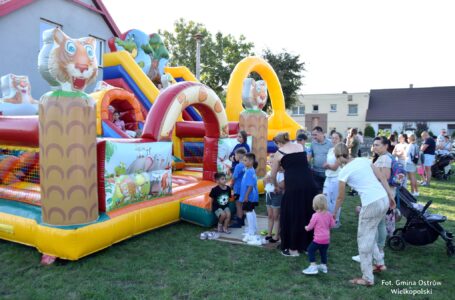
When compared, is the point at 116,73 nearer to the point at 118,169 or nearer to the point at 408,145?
the point at 118,169

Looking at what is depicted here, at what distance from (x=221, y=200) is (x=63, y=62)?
A: 2.63m

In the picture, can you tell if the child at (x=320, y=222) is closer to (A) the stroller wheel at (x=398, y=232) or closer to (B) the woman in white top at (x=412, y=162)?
(A) the stroller wheel at (x=398, y=232)

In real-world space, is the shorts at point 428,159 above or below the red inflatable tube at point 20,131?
below

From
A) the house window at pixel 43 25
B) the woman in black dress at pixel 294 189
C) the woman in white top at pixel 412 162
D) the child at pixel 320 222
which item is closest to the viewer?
the child at pixel 320 222

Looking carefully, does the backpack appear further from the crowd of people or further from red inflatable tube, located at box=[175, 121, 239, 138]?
red inflatable tube, located at box=[175, 121, 239, 138]

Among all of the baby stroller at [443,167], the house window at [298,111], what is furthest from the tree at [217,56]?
the baby stroller at [443,167]

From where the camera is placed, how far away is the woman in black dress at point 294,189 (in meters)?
4.15

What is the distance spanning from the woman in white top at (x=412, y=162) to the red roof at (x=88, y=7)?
9557mm

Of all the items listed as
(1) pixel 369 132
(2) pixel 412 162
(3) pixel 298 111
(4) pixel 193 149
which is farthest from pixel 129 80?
(3) pixel 298 111

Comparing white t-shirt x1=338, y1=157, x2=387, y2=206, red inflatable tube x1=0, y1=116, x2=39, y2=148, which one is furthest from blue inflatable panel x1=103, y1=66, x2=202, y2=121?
white t-shirt x1=338, y1=157, x2=387, y2=206

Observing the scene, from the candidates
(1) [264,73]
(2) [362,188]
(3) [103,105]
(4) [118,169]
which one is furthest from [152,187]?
(1) [264,73]

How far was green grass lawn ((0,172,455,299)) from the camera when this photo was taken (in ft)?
11.1

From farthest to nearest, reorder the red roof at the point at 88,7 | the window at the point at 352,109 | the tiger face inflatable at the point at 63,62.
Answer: the window at the point at 352,109 < the red roof at the point at 88,7 < the tiger face inflatable at the point at 63,62

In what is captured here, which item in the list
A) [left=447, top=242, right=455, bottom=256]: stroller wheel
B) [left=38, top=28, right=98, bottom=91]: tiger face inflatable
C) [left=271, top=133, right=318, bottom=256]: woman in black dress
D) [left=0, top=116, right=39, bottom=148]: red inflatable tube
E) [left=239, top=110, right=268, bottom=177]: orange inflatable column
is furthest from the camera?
[left=239, top=110, right=268, bottom=177]: orange inflatable column
